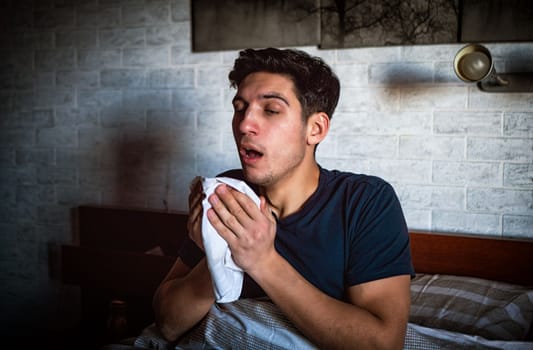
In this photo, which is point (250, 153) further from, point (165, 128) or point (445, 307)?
point (165, 128)

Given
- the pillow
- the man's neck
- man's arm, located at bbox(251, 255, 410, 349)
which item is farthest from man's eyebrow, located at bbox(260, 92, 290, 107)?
the pillow

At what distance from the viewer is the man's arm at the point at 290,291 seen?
1060 millimetres

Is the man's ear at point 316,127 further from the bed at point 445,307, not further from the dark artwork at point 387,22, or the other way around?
the dark artwork at point 387,22

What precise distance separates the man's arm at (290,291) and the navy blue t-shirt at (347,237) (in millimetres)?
122

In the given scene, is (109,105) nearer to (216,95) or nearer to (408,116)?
(216,95)

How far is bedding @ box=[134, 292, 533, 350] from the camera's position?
1.17 m

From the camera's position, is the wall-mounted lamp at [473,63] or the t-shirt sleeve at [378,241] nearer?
the t-shirt sleeve at [378,241]

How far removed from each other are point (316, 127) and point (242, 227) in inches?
19.8

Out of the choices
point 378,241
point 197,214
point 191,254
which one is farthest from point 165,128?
point 378,241

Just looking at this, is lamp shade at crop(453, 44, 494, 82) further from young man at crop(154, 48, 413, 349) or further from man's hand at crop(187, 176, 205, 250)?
man's hand at crop(187, 176, 205, 250)

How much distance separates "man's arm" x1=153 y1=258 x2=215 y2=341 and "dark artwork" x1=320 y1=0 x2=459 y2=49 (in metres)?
1.17

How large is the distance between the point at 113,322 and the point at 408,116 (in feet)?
4.44

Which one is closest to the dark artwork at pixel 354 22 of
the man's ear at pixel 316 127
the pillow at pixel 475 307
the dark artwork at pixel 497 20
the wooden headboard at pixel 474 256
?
the dark artwork at pixel 497 20

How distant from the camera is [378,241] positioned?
122 cm
